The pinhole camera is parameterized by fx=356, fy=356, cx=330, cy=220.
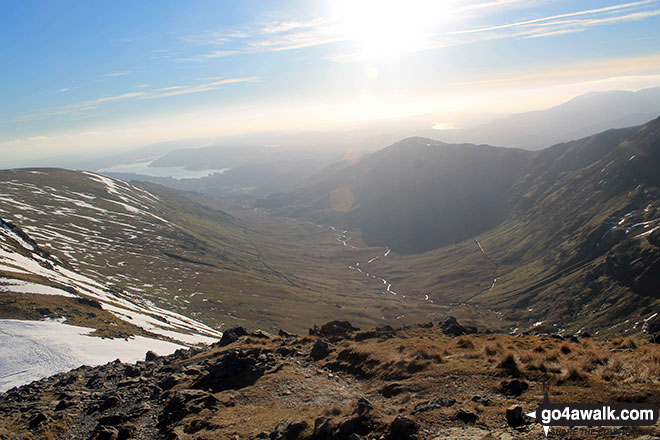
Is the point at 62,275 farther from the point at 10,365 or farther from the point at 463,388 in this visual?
the point at 463,388

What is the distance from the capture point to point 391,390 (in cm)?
2292

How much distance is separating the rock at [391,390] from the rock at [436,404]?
3689 millimetres

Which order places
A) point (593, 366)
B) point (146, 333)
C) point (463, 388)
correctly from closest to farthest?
1. point (593, 366)
2. point (463, 388)
3. point (146, 333)

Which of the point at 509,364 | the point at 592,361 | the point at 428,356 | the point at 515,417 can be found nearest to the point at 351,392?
the point at 428,356

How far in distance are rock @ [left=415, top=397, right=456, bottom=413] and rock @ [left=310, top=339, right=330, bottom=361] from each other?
16.0m

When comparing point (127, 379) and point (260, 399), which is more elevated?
point (260, 399)

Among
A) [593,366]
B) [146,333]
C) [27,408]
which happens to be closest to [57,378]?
[27,408]

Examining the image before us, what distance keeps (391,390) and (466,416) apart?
6910 mm

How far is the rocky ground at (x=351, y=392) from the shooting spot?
53.8ft

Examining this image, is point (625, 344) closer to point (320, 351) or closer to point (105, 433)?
point (320, 351)

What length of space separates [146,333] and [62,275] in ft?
170

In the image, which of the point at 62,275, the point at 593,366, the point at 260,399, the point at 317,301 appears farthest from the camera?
the point at 317,301

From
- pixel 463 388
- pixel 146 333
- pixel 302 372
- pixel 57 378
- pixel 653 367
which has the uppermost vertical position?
pixel 653 367

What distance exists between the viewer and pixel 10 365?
1660 inches
